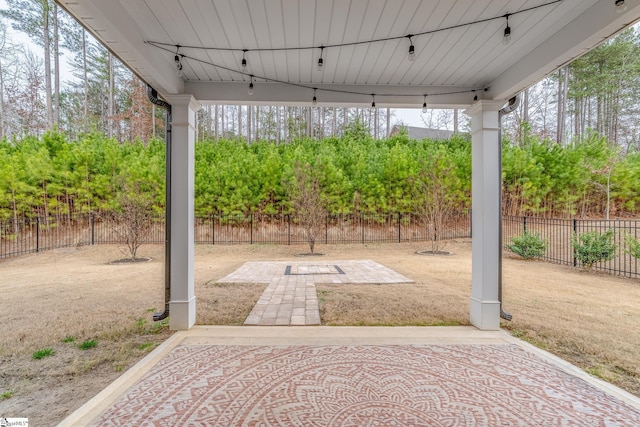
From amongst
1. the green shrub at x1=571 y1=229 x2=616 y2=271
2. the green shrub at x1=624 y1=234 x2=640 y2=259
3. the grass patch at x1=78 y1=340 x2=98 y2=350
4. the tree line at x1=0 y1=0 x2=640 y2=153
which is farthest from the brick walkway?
the tree line at x1=0 y1=0 x2=640 y2=153

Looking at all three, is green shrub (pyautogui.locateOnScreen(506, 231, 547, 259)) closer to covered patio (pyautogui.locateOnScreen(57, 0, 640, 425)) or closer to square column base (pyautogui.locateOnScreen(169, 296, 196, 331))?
covered patio (pyautogui.locateOnScreen(57, 0, 640, 425))

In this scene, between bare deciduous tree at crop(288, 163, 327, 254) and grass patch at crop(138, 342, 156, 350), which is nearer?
grass patch at crop(138, 342, 156, 350)

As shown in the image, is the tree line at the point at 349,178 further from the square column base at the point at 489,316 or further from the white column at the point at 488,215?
the square column base at the point at 489,316

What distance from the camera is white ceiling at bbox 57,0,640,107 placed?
188cm

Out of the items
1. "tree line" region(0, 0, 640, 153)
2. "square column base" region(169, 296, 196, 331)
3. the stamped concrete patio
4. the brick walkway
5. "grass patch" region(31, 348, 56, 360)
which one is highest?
"tree line" region(0, 0, 640, 153)

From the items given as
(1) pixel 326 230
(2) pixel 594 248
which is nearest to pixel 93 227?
(1) pixel 326 230

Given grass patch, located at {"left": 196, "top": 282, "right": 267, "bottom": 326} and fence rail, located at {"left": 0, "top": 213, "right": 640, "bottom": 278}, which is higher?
fence rail, located at {"left": 0, "top": 213, "right": 640, "bottom": 278}

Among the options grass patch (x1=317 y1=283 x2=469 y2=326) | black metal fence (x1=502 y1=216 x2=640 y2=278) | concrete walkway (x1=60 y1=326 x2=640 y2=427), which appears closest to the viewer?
concrete walkway (x1=60 y1=326 x2=640 y2=427)

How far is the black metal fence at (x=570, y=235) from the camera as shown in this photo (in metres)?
5.77

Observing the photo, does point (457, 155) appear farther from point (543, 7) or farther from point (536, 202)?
point (543, 7)

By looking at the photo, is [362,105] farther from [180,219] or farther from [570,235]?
[570,235]

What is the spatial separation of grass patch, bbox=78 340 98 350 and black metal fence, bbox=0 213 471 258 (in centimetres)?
693

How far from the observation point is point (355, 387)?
1926 millimetres

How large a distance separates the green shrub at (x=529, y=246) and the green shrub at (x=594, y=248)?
104 cm
